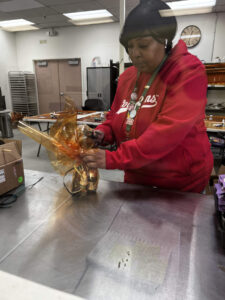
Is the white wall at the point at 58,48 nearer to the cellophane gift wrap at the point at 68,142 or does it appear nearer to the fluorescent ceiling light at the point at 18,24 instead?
the fluorescent ceiling light at the point at 18,24

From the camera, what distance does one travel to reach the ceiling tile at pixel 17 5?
3551 millimetres

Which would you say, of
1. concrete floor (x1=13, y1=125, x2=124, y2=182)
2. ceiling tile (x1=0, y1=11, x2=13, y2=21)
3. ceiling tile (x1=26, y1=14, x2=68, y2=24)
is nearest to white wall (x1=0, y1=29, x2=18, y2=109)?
ceiling tile (x1=26, y1=14, x2=68, y2=24)

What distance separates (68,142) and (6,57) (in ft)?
23.9

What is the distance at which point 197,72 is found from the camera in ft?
2.60

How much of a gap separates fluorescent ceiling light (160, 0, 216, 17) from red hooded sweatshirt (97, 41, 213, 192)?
12 cm

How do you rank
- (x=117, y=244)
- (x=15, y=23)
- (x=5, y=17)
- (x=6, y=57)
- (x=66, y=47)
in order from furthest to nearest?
(x=6, y=57)
(x=66, y=47)
(x=15, y=23)
(x=5, y=17)
(x=117, y=244)

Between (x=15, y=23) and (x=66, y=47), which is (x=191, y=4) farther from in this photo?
(x=66, y=47)

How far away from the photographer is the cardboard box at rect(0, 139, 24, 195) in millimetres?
994

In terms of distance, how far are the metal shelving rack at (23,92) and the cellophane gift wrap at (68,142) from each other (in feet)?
22.1

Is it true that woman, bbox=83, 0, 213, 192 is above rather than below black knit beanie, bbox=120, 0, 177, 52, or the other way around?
below

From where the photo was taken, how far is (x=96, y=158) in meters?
0.86

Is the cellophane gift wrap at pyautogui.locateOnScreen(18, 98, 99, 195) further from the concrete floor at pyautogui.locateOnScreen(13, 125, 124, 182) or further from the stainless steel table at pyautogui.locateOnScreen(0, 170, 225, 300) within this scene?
the concrete floor at pyautogui.locateOnScreen(13, 125, 124, 182)

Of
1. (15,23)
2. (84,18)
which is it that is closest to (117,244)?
(84,18)

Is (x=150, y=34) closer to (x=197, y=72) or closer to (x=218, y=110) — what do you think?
(x=197, y=72)
